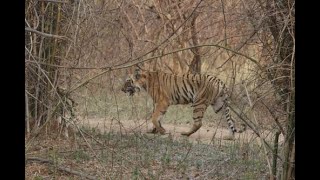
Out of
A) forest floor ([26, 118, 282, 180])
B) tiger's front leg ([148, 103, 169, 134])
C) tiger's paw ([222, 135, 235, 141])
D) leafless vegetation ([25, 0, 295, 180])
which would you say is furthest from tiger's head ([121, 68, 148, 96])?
forest floor ([26, 118, 282, 180])

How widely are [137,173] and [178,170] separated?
668 millimetres

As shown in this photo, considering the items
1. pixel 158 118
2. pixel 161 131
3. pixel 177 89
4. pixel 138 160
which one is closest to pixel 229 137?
pixel 161 131

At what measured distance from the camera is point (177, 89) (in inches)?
385

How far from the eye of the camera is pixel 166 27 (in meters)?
11.9

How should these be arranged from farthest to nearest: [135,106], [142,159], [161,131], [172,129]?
[172,129] < [161,131] < [135,106] < [142,159]

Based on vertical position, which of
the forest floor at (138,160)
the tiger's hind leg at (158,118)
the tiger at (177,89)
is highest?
the tiger at (177,89)

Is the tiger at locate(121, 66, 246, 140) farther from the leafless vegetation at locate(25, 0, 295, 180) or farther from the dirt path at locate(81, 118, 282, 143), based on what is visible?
the leafless vegetation at locate(25, 0, 295, 180)

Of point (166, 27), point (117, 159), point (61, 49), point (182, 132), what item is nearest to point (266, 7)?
point (117, 159)

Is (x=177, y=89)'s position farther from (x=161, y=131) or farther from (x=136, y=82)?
(x=161, y=131)

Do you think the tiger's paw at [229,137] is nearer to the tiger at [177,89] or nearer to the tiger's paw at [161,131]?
the tiger at [177,89]

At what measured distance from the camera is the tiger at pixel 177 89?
928cm

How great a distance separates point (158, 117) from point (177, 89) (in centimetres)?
85

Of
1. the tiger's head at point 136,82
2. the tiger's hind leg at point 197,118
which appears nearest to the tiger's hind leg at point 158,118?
the tiger's hind leg at point 197,118
